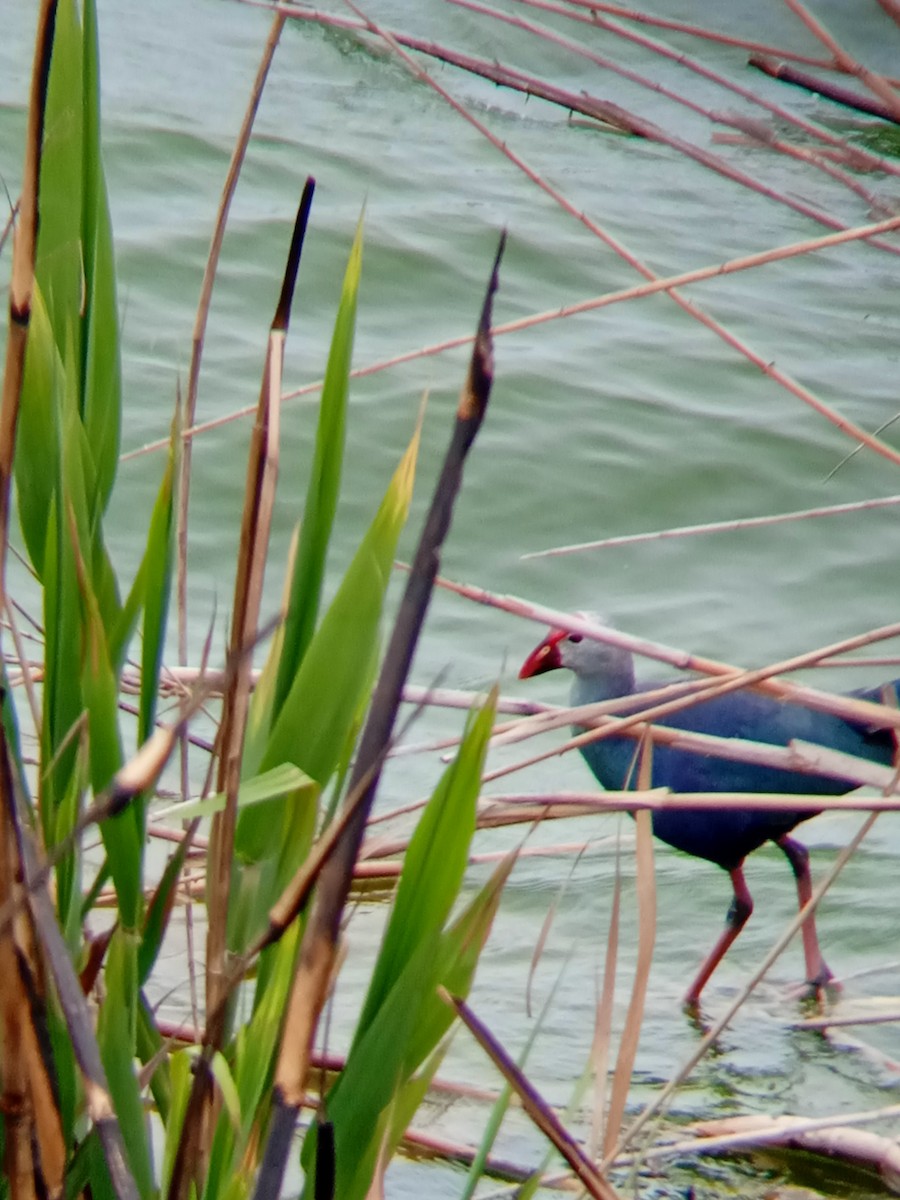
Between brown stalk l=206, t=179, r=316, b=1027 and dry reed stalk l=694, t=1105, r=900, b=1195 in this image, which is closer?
brown stalk l=206, t=179, r=316, b=1027

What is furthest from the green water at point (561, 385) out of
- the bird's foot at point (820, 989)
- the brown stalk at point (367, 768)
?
the brown stalk at point (367, 768)

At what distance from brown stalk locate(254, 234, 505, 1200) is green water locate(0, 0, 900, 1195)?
55.6 inches

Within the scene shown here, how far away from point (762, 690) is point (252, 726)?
426 millimetres

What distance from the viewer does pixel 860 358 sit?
586 cm

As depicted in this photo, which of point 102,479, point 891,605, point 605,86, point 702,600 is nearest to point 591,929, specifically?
point 702,600

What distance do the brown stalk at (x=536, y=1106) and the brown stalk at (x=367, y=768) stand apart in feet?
0.55

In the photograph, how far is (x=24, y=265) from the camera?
99cm

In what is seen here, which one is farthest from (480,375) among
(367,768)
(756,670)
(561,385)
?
(561,385)

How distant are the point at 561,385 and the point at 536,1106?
4600mm

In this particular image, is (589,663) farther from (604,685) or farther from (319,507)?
(319,507)

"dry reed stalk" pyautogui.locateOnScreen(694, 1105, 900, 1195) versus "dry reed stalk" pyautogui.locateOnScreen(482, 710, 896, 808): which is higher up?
"dry reed stalk" pyautogui.locateOnScreen(482, 710, 896, 808)

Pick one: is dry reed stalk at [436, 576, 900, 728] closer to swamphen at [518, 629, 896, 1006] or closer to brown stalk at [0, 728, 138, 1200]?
brown stalk at [0, 728, 138, 1200]

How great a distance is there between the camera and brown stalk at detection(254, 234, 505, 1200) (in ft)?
2.42

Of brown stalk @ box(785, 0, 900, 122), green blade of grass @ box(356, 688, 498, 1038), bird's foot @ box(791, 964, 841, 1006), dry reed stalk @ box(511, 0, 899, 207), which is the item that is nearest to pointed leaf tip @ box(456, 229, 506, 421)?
green blade of grass @ box(356, 688, 498, 1038)
